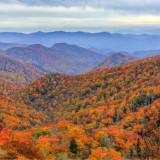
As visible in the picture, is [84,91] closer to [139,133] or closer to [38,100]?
[38,100]

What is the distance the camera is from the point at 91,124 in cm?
8825

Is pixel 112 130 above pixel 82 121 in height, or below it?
above

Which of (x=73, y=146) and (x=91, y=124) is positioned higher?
(x=73, y=146)

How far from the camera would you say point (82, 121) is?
335 ft

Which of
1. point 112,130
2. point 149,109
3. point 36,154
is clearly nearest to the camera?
point 36,154

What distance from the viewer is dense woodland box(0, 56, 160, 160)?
140 feet

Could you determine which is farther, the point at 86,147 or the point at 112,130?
the point at 112,130

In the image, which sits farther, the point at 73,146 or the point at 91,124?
the point at 91,124

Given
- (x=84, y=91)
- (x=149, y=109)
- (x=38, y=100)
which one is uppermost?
(x=149, y=109)

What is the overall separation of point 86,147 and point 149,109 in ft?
124

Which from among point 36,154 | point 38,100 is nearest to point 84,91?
point 38,100

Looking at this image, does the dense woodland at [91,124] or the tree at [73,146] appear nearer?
the dense woodland at [91,124]

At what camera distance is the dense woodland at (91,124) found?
140 feet

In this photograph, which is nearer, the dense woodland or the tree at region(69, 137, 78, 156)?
the dense woodland
